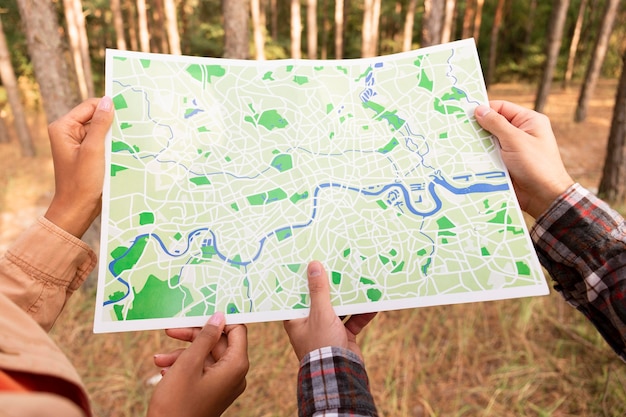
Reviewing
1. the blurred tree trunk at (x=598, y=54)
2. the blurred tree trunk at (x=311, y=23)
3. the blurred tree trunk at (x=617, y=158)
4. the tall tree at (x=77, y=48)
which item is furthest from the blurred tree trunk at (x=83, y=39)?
the blurred tree trunk at (x=598, y=54)

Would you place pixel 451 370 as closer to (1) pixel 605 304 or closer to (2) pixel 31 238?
(1) pixel 605 304

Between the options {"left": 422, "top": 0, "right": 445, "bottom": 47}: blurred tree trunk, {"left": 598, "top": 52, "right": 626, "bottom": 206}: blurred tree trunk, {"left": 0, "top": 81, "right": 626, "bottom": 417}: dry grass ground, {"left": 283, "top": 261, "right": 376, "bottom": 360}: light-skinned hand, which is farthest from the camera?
{"left": 422, "top": 0, "right": 445, "bottom": 47}: blurred tree trunk

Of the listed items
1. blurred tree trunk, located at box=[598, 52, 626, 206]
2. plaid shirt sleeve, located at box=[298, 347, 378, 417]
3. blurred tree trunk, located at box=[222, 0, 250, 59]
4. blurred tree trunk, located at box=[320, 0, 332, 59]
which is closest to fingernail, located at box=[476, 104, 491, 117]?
plaid shirt sleeve, located at box=[298, 347, 378, 417]

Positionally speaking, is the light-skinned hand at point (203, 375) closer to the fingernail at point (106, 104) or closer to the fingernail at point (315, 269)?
the fingernail at point (315, 269)

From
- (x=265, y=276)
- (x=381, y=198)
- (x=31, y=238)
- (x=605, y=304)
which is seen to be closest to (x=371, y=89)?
(x=381, y=198)

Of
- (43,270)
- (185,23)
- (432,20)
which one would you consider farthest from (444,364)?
(185,23)

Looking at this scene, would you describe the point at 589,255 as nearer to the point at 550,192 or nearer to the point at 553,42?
the point at 550,192

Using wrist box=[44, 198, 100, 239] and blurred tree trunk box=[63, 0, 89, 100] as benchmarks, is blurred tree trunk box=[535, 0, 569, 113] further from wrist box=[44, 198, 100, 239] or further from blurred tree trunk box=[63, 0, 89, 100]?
blurred tree trunk box=[63, 0, 89, 100]
